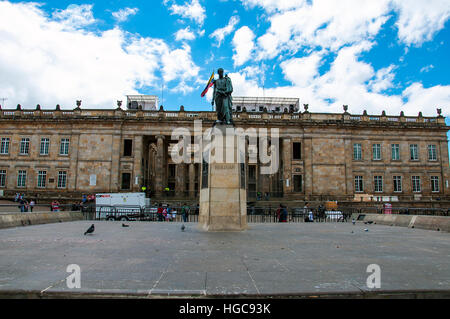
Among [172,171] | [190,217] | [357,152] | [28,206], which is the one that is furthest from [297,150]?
[28,206]

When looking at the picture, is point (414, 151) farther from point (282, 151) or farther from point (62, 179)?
point (62, 179)

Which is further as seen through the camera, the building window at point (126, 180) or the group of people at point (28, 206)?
the building window at point (126, 180)

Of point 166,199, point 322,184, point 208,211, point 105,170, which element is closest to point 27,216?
Result: point 208,211

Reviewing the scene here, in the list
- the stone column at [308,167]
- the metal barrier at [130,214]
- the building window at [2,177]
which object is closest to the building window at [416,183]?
the stone column at [308,167]

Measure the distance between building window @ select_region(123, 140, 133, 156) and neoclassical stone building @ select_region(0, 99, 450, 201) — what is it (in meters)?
1.10

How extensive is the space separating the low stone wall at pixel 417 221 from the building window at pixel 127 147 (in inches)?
1349

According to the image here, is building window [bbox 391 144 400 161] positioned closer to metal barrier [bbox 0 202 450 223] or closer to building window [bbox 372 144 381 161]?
building window [bbox 372 144 381 161]

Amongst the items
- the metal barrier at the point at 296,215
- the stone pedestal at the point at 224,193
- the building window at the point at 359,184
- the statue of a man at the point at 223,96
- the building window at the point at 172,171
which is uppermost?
the building window at the point at 172,171

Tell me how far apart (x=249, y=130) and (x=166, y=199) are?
551 inches

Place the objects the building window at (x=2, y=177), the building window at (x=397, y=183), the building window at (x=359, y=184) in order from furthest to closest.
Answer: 1. the building window at (x=397, y=183)
2. the building window at (x=359, y=184)
3. the building window at (x=2, y=177)

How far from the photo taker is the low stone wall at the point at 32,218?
11.4 meters

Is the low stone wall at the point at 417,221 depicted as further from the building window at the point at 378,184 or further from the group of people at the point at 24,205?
the building window at the point at 378,184

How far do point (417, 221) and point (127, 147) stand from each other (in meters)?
38.3
